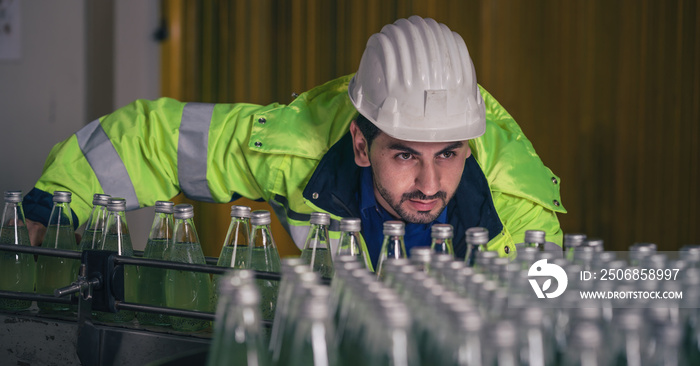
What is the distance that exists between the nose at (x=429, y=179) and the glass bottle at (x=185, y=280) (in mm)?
519

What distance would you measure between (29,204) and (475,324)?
111 centimetres

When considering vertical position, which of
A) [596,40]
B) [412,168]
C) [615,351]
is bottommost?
[615,351]

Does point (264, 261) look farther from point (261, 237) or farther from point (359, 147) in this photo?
point (359, 147)

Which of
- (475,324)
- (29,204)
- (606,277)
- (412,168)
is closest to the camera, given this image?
(475,324)

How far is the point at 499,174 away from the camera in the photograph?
1680mm

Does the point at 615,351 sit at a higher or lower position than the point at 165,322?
higher

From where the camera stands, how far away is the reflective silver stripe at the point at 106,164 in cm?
158

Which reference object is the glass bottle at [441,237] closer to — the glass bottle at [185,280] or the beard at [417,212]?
the glass bottle at [185,280]

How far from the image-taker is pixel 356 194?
1.72 m

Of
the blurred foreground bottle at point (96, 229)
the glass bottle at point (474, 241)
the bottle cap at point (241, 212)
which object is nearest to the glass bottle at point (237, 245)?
the bottle cap at point (241, 212)

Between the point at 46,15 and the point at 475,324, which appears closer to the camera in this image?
the point at 475,324

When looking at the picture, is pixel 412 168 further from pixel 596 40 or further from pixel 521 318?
pixel 596 40

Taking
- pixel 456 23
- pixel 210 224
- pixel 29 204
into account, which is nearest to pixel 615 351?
pixel 29 204

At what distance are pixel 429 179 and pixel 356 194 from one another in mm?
278
